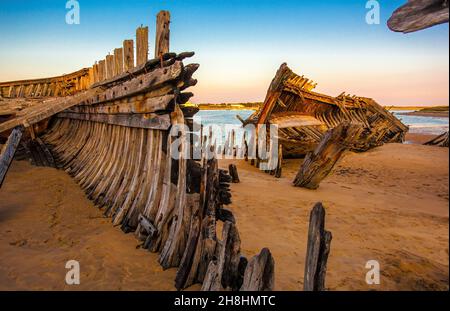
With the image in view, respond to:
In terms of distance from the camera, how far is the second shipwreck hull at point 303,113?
11422 mm

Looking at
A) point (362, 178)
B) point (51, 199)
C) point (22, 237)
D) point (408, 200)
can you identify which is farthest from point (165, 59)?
point (362, 178)

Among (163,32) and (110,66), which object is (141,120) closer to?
(163,32)

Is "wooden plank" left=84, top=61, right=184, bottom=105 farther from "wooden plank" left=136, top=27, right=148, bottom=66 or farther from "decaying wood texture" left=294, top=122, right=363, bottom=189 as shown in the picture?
"decaying wood texture" left=294, top=122, right=363, bottom=189

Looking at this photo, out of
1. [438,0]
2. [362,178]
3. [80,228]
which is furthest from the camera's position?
[362,178]

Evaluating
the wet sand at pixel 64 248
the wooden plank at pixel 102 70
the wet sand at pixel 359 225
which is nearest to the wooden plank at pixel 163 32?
the wet sand at pixel 64 248

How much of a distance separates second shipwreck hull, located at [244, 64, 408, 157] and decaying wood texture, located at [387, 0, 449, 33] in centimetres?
810

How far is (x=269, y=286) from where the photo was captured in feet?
6.96

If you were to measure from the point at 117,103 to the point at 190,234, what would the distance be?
11.5 ft

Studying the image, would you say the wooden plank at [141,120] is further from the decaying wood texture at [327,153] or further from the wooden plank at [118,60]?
the decaying wood texture at [327,153]

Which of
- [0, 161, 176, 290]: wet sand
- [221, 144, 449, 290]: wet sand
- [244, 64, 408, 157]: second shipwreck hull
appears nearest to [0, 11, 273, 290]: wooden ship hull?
[0, 161, 176, 290]: wet sand

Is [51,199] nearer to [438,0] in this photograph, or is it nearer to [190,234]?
[190,234]

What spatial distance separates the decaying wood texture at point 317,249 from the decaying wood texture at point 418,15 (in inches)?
47.6

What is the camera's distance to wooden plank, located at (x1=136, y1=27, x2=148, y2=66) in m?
4.37

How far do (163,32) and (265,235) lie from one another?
3499 mm
